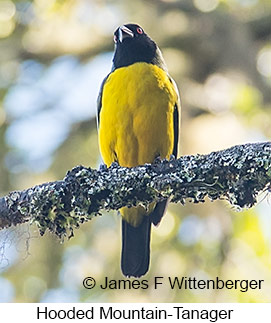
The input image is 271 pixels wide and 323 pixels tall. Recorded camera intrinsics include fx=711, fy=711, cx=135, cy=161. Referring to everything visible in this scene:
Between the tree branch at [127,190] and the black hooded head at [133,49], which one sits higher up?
the black hooded head at [133,49]

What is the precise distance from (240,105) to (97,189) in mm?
4181

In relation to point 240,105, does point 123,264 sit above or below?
below

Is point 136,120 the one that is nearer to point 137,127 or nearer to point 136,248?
point 137,127

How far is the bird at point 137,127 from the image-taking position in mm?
4828

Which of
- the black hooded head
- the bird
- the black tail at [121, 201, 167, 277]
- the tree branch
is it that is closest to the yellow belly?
the bird

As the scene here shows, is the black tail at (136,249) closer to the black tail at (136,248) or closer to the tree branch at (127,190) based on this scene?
the black tail at (136,248)

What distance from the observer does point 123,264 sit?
5074 mm

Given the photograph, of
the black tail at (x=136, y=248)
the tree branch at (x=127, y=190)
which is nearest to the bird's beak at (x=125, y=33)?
the black tail at (x=136, y=248)

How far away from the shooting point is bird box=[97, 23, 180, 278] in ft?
15.8

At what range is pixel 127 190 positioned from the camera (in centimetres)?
364

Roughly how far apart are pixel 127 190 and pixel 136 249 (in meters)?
1.55

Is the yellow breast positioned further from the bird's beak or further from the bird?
the bird's beak

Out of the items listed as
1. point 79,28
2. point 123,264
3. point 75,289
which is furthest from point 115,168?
point 79,28

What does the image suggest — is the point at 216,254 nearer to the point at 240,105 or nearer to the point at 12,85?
the point at 240,105
